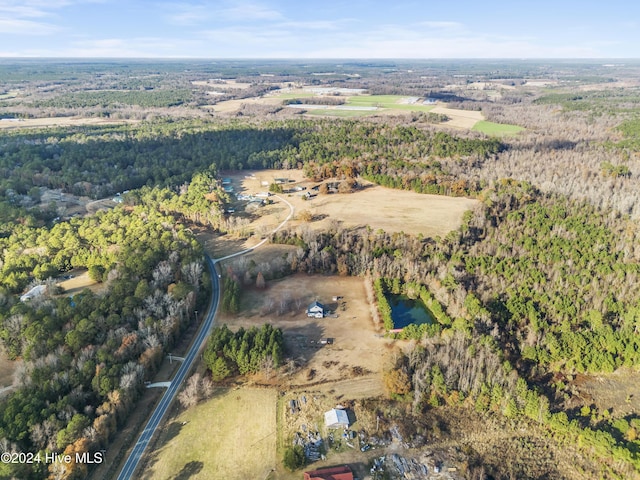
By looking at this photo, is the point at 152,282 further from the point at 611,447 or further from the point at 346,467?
the point at 611,447

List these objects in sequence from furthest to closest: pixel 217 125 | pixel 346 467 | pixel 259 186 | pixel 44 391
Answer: pixel 217 125 < pixel 259 186 < pixel 44 391 < pixel 346 467

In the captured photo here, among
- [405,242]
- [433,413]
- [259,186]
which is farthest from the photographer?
[259,186]

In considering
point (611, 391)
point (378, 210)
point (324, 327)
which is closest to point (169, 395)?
point (324, 327)

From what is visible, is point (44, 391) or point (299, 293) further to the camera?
point (299, 293)

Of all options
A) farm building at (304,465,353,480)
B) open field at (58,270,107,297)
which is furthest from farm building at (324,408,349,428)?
open field at (58,270,107,297)

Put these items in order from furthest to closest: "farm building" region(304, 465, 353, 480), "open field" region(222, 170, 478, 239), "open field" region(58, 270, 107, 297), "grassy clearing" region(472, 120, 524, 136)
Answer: "grassy clearing" region(472, 120, 524, 136) → "open field" region(222, 170, 478, 239) → "open field" region(58, 270, 107, 297) → "farm building" region(304, 465, 353, 480)

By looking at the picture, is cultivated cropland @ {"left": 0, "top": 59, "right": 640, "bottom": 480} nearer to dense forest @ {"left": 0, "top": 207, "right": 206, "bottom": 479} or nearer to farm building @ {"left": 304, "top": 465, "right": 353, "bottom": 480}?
dense forest @ {"left": 0, "top": 207, "right": 206, "bottom": 479}

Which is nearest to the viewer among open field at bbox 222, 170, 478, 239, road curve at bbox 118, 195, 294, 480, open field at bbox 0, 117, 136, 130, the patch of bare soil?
road curve at bbox 118, 195, 294, 480

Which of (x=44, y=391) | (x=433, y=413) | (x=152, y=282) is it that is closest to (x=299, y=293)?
(x=152, y=282)
